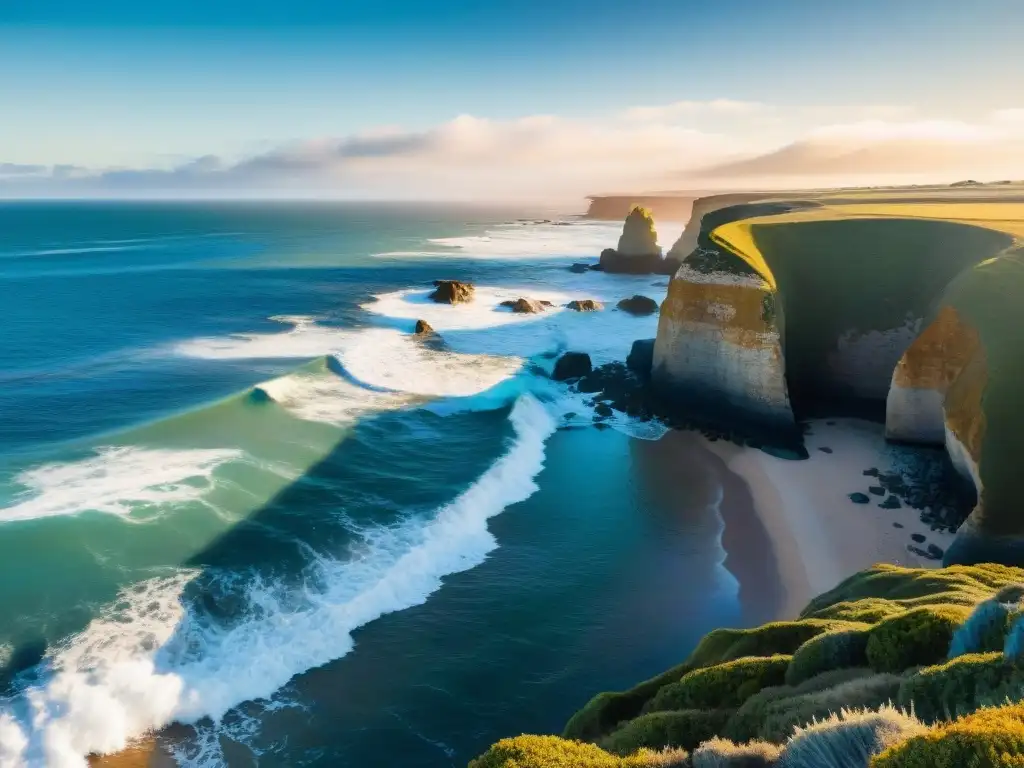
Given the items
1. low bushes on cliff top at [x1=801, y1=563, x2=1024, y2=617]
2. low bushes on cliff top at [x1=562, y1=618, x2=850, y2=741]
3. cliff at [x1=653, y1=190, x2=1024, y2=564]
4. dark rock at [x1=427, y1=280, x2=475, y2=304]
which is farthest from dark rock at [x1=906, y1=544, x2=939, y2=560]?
dark rock at [x1=427, y1=280, x2=475, y2=304]

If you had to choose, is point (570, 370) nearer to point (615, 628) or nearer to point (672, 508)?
point (672, 508)

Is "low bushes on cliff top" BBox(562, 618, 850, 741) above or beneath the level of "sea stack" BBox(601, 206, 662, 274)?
beneath

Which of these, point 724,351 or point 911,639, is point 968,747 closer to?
point 911,639

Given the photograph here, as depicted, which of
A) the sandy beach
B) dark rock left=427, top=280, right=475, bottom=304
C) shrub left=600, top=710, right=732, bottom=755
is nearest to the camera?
shrub left=600, top=710, right=732, bottom=755

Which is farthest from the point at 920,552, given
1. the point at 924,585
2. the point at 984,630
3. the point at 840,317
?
the point at 984,630

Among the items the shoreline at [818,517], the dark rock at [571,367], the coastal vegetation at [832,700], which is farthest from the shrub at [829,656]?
the dark rock at [571,367]

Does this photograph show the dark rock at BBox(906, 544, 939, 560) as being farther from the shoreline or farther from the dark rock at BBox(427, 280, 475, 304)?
the dark rock at BBox(427, 280, 475, 304)

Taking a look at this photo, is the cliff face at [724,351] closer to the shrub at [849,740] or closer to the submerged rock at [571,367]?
the submerged rock at [571,367]
